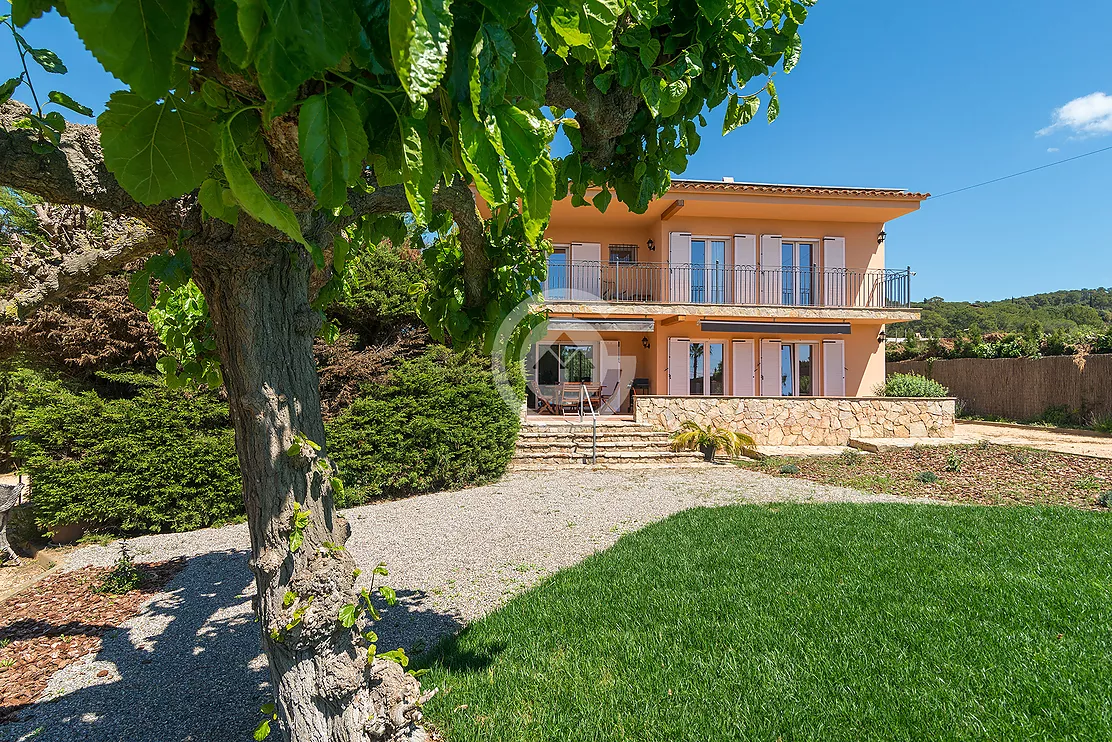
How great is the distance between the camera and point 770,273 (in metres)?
16.4

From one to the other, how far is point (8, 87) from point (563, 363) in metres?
16.0

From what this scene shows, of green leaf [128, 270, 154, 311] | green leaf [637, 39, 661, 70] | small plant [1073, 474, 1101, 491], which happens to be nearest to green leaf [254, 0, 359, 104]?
green leaf [637, 39, 661, 70]

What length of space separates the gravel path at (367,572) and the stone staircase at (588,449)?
1.38 meters

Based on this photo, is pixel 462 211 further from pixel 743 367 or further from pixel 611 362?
pixel 743 367

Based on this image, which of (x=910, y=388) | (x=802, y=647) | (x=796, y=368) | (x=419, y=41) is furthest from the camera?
(x=796, y=368)

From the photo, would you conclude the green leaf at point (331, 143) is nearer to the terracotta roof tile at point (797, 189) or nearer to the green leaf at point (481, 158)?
the green leaf at point (481, 158)

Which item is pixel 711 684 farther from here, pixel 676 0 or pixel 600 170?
pixel 676 0

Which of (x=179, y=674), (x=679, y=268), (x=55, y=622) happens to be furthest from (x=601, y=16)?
(x=679, y=268)

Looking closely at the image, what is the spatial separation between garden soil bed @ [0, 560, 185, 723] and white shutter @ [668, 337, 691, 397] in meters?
12.9

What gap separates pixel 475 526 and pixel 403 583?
181cm

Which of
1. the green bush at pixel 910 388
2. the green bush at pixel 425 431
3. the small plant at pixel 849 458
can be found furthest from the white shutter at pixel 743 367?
the green bush at pixel 425 431

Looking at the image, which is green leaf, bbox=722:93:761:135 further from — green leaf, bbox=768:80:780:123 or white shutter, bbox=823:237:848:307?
white shutter, bbox=823:237:848:307

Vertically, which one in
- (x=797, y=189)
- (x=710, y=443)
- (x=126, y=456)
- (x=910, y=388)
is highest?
(x=797, y=189)

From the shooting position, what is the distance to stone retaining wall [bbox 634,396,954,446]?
13.6m
